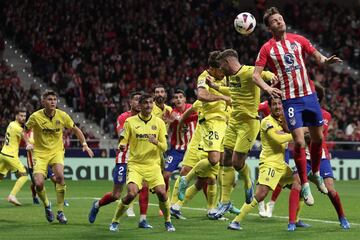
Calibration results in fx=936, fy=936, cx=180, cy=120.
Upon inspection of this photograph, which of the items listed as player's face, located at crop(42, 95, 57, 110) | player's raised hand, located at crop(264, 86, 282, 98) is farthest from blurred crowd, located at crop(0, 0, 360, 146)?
player's raised hand, located at crop(264, 86, 282, 98)

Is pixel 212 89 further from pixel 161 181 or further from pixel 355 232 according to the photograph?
pixel 355 232

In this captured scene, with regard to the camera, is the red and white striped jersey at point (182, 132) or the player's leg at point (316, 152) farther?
the red and white striped jersey at point (182, 132)

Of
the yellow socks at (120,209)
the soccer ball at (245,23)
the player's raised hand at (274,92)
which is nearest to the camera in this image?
the player's raised hand at (274,92)

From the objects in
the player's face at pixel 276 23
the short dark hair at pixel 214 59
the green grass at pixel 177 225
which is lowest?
the green grass at pixel 177 225

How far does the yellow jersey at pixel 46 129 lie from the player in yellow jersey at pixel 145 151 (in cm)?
215

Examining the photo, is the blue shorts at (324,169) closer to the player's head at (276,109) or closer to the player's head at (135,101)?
the player's head at (276,109)

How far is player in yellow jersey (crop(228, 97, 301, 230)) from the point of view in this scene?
13.9 meters

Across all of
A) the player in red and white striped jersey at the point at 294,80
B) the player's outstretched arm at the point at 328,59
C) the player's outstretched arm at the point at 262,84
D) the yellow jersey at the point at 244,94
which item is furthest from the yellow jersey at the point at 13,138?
the player's outstretched arm at the point at 328,59

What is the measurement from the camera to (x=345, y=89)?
3522 centimetres

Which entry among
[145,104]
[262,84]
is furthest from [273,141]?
[262,84]

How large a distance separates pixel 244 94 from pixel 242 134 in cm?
61

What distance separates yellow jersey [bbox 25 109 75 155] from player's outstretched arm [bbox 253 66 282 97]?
178 inches

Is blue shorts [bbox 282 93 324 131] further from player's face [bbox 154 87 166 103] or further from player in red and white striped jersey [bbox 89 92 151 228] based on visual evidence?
player's face [bbox 154 87 166 103]

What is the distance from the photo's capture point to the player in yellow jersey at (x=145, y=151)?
1389cm
